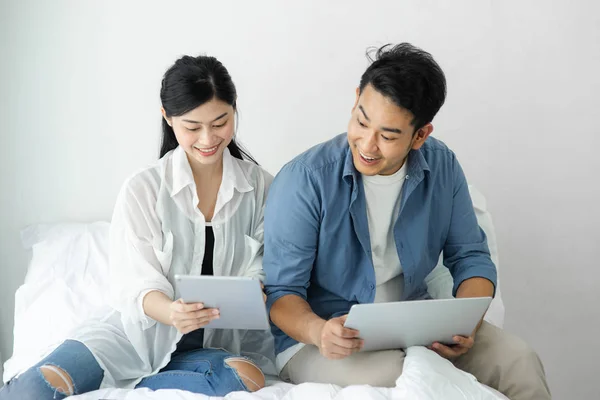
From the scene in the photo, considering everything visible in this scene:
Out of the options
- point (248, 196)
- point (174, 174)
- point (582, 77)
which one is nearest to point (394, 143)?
point (248, 196)

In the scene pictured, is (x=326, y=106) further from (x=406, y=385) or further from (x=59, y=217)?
(x=406, y=385)

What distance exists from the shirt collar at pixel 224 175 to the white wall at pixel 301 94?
491 millimetres

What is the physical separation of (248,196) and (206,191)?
0.11 metres

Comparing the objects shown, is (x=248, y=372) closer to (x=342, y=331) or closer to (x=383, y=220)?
(x=342, y=331)

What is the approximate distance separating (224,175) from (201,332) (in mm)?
405

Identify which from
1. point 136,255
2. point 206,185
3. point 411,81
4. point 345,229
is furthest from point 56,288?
point 411,81

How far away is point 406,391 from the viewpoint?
1.38 metres

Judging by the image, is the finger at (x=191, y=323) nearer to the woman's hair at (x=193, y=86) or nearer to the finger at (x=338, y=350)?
the finger at (x=338, y=350)

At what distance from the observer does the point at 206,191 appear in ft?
5.99

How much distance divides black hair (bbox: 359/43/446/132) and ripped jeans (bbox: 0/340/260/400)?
2.30ft

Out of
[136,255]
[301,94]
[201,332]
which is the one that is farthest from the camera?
[301,94]

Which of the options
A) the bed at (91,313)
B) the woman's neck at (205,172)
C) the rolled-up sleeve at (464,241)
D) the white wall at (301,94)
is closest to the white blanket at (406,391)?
the bed at (91,313)

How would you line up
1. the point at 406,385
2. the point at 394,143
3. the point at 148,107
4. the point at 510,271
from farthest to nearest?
1. the point at 510,271
2. the point at 148,107
3. the point at 394,143
4. the point at 406,385

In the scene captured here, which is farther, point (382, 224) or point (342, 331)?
point (382, 224)
